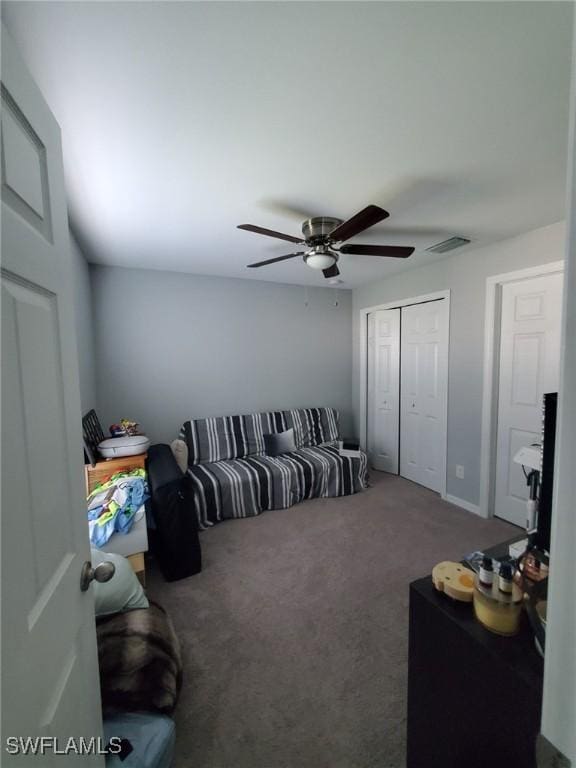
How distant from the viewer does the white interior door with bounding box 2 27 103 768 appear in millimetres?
552

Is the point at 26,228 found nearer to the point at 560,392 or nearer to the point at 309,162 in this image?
the point at 560,392

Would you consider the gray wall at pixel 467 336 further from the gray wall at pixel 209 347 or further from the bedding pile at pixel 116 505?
the bedding pile at pixel 116 505

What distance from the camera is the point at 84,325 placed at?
266 cm

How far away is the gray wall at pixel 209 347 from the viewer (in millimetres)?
3254

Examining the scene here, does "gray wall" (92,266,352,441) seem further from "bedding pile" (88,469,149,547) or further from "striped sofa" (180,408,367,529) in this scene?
"bedding pile" (88,469,149,547)

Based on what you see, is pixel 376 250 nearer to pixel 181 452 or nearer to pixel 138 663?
pixel 138 663

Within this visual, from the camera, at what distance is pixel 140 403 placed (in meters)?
3.37

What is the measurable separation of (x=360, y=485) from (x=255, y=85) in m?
3.35

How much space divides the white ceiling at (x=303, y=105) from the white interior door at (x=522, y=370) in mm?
664

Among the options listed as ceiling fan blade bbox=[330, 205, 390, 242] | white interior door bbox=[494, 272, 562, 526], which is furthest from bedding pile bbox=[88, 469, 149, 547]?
white interior door bbox=[494, 272, 562, 526]

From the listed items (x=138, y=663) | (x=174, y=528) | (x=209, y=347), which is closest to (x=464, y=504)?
(x=174, y=528)

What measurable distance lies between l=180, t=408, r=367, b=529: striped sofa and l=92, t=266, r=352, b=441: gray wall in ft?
0.83

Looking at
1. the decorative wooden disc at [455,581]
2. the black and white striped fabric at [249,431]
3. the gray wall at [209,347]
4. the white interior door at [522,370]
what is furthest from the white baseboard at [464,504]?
the decorative wooden disc at [455,581]

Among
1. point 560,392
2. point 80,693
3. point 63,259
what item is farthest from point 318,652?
point 63,259
